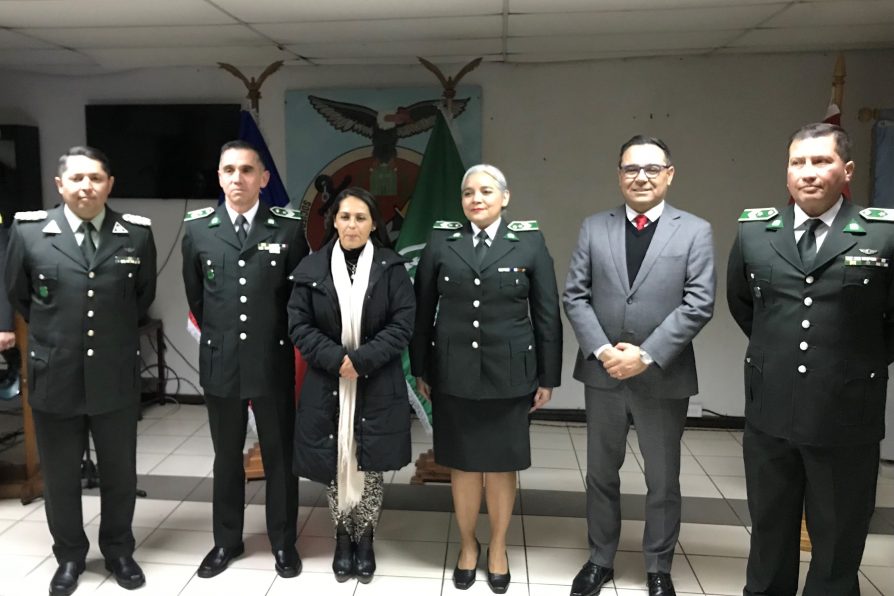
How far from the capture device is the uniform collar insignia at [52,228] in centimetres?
254

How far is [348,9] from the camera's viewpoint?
325cm

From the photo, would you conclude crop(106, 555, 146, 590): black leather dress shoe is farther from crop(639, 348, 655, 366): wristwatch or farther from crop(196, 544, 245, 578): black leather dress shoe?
crop(639, 348, 655, 366): wristwatch

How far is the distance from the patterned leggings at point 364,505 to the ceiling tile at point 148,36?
8.01 feet

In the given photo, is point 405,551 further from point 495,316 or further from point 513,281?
point 513,281

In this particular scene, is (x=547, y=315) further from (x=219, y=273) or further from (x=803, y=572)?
(x=803, y=572)

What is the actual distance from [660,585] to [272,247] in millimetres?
1950

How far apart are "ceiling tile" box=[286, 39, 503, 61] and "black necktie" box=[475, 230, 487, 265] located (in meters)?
1.80

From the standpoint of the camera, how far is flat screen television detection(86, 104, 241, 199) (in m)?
4.76

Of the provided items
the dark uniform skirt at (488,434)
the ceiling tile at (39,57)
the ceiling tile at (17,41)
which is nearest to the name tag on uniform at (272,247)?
the dark uniform skirt at (488,434)

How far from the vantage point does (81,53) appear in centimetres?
429

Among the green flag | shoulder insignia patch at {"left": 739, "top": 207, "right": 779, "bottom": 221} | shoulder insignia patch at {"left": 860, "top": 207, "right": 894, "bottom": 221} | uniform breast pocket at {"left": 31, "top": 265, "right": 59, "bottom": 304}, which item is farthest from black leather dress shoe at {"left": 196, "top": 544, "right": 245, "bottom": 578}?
shoulder insignia patch at {"left": 860, "top": 207, "right": 894, "bottom": 221}

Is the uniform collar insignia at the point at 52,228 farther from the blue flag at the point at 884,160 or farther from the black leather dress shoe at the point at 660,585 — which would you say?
the blue flag at the point at 884,160

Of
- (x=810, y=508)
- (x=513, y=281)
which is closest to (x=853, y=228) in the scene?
(x=810, y=508)

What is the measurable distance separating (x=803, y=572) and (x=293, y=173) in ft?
12.4
